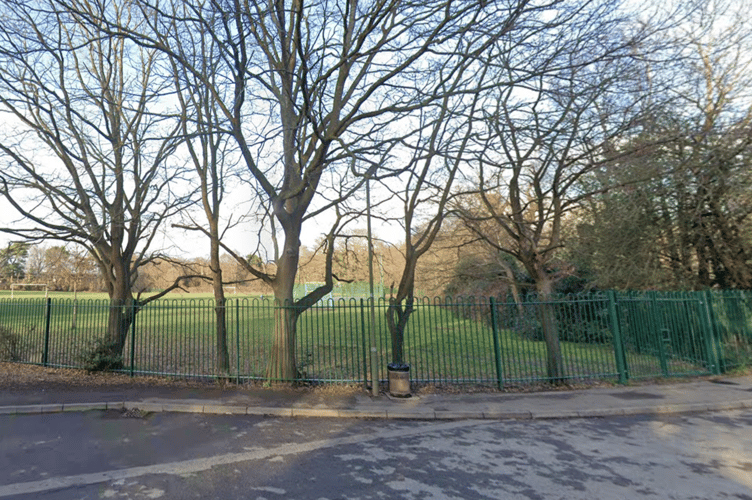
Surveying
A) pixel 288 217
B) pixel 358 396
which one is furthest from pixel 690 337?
pixel 288 217

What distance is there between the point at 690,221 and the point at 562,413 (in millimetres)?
9108

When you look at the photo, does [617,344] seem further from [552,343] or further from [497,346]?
[497,346]

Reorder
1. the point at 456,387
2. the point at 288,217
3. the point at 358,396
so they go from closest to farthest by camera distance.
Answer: the point at 358,396, the point at 456,387, the point at 288,217

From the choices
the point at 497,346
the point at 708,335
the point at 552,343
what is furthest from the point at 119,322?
the point at 708,335

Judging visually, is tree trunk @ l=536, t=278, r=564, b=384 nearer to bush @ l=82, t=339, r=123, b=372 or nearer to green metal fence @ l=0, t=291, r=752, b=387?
green metal fence @ l=0, t=291, r=752, b=387

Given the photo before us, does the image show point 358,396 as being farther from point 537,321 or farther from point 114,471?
point 537,321

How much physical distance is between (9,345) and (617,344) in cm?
1758

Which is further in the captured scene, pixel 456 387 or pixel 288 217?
pixel 288 217

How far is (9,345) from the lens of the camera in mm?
11727

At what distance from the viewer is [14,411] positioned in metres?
7.11

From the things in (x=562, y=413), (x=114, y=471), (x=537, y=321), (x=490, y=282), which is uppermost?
(x=490, y=282)

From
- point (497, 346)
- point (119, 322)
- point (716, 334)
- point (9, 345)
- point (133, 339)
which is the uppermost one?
point (119, 322)

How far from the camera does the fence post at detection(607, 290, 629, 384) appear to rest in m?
9.38

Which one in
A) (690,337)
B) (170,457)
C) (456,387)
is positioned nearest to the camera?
(170,457)
